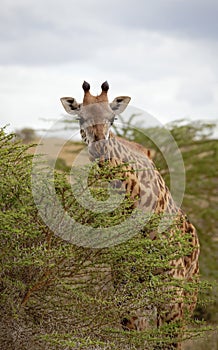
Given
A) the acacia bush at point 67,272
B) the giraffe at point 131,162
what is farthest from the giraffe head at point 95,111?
the acacia bush at point 67,272

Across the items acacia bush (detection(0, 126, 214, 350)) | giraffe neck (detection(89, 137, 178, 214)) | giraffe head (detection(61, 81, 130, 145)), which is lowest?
acacia bush (detection(0, 126, 214, 350))

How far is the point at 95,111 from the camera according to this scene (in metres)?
6.74

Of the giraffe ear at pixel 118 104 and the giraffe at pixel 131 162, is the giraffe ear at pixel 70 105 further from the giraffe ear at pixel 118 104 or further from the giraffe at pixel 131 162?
the giraffe ear at pixel 118 104

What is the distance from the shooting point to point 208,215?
52.3 feet

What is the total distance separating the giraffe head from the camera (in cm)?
662

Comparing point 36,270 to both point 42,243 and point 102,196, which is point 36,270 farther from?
point 102,196

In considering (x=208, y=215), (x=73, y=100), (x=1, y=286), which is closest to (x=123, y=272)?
(x=1, y=286)

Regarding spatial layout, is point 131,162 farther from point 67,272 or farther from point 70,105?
point 67,272

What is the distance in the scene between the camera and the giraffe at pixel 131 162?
6676mm

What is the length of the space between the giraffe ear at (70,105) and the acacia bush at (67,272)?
51 centimetres

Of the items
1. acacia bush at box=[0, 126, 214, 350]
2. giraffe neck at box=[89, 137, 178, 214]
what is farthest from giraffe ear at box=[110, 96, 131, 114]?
acacia bush at box=[0, 126, 214, 350]

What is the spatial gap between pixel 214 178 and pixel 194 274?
8.04 meters

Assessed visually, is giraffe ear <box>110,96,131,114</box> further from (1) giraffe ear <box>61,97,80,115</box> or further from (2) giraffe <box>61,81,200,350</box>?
(1) giraffe ear <box>61,97,80,115</box>

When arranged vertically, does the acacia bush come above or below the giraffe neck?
below
